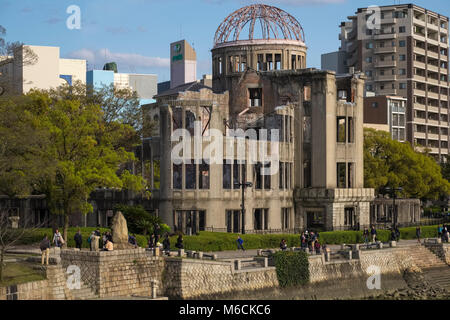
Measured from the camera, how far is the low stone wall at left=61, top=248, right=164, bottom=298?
136 feet

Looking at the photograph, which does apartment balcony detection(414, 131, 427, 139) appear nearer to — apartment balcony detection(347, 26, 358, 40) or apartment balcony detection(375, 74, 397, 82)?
apartment balcony detection(375, 74, 397, 82)

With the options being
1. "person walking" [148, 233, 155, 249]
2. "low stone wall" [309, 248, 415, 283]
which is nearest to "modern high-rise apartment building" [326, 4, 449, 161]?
"low stone wall" [309, 248, 415, 283]

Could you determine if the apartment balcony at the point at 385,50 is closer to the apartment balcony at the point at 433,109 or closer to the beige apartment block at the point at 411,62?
the beige apartment block at the point at 411,62

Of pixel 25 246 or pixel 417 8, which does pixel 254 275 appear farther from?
pixel 417 8

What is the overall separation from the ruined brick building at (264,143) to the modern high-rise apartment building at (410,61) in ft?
187

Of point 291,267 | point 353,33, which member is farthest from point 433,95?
point 291,267

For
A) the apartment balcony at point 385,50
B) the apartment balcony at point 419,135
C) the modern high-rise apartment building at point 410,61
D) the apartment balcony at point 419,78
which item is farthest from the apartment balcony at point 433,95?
the apartment balcony at point 385,50

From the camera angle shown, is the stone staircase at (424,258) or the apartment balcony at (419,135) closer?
the stone staircase at (424,258)

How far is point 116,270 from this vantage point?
139 feet

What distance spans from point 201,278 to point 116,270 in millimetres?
5296

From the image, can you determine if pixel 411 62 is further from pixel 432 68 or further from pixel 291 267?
pixel 291 267

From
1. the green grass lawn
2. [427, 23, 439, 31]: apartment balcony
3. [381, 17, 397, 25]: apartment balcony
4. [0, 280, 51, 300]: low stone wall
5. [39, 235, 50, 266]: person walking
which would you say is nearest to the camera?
[0, 280, 51, 300]: low stone wall

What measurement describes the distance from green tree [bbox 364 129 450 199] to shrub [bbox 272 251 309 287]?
131 ft

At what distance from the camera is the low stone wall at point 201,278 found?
44625mm
